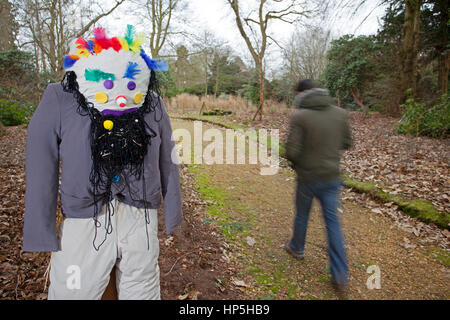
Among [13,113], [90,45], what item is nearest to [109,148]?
[90,45]

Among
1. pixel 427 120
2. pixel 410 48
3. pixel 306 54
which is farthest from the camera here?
pixel 306 54

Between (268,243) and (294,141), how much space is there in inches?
64.0

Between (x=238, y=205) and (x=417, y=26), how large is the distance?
12.5 metres

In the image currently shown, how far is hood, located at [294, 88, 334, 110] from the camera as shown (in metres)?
2.76

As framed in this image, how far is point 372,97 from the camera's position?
1811 centimetres

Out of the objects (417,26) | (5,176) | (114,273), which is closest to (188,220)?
(114,273)

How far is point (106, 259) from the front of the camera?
1.47m

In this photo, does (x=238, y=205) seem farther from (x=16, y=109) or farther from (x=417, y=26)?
(x=417, y=26)

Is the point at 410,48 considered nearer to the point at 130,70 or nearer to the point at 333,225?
the point at 333,225

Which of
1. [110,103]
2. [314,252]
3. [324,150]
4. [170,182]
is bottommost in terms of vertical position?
[314,252]

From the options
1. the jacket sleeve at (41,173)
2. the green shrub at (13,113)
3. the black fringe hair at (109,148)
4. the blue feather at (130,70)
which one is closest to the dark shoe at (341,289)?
the black fringe hair at (109,148)

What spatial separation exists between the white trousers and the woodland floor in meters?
1.16

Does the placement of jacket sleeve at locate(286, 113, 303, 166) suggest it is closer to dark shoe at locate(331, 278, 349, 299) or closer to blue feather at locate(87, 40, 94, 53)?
dark shoe at locate(331, 278, 349, 299)

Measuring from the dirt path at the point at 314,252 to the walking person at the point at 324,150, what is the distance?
486 mm
